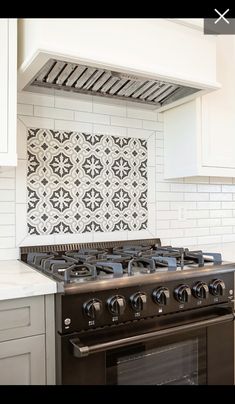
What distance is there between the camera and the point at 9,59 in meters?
1.37

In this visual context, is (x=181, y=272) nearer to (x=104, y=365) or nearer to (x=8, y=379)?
(x=104, y=365)

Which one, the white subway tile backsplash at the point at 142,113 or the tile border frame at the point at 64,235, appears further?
the white subway tile backsplash at the point at 142,113

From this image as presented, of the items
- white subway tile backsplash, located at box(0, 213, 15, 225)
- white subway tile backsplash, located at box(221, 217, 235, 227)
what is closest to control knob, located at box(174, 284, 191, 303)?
white subway tile backsplash, located at box(0, 213, 15, 225)

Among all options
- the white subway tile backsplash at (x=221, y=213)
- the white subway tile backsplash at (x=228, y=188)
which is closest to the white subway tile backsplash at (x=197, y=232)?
the white subway tile backsplash at (x=221, y=213)

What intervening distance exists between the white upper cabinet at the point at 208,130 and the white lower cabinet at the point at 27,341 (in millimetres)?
1180

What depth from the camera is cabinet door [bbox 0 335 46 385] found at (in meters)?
1.14

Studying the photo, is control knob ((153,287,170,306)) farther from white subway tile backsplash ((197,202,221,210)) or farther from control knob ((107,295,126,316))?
white subway tile backsplash ((197,202,221,210))

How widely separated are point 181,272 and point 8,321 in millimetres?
690

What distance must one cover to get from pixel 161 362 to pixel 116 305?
1.16ft

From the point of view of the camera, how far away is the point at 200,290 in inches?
56.1

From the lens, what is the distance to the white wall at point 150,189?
1.72 meters

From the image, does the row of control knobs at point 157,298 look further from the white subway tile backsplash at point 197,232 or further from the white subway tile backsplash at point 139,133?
the white subway tile backsplash at point 139,133

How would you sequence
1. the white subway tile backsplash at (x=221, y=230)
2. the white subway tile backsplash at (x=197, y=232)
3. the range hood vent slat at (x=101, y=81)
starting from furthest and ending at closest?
the white subway tile backsplash at (x=221, y=230)
the white subway tile backsplash at (x=197, y=232)
the range hood vent slat at (x=101, y=81)
